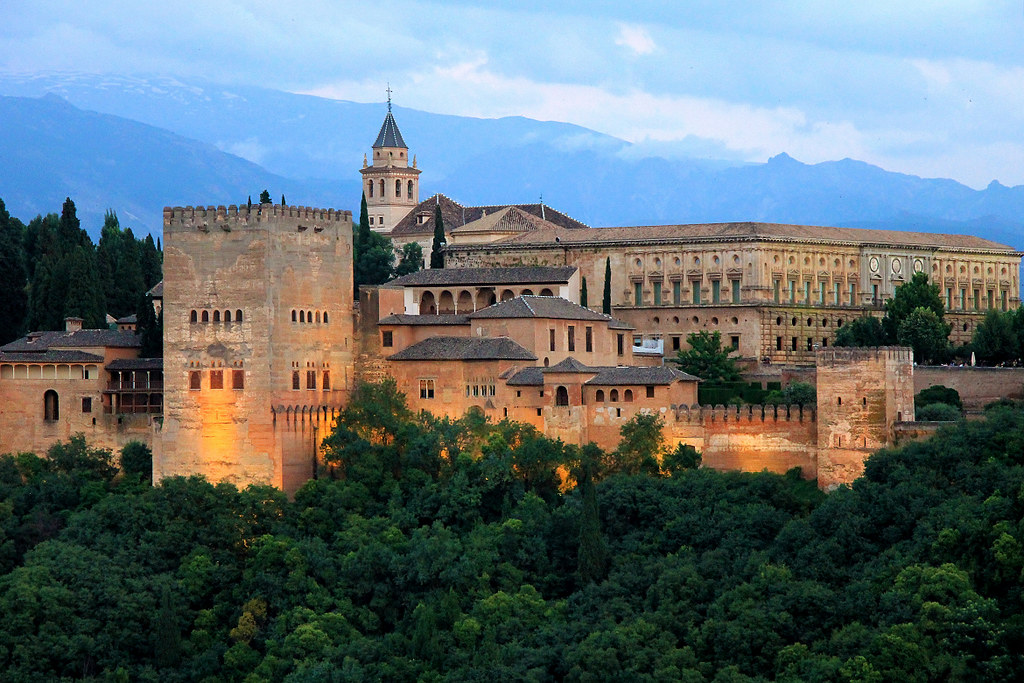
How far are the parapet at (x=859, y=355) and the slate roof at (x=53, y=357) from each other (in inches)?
776

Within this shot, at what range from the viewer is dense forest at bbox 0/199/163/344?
61344 mm

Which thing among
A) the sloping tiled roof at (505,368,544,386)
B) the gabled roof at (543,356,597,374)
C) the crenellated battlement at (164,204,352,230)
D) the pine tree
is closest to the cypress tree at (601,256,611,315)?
the pine tree

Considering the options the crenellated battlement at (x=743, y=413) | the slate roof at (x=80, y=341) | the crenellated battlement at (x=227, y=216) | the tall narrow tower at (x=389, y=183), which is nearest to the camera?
the crenellated battlement at (x=743, y=413)

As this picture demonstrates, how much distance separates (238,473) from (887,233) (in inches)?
1205

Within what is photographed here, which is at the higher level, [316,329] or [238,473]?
[316,329]

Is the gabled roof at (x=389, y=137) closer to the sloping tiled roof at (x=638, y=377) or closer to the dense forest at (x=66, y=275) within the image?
the dense forest at (x=66, y=275)

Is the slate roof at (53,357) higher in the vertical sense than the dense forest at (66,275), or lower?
lower

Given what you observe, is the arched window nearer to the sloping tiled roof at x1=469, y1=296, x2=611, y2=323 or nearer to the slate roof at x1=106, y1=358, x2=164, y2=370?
the slate roof at x1=106, y1=358, x2=164, y2=370

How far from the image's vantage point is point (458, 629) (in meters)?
43.4

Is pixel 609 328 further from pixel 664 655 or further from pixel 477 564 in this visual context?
pixel 664 655

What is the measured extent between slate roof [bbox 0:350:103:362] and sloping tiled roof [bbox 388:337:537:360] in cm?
830

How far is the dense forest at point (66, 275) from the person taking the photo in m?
61.3

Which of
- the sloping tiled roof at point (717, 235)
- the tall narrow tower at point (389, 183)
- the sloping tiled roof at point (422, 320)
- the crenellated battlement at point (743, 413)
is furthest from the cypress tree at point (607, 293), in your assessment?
the tall narrow tower at point (389, 183)

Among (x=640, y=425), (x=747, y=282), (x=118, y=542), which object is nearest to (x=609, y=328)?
(x=640, y=425)
